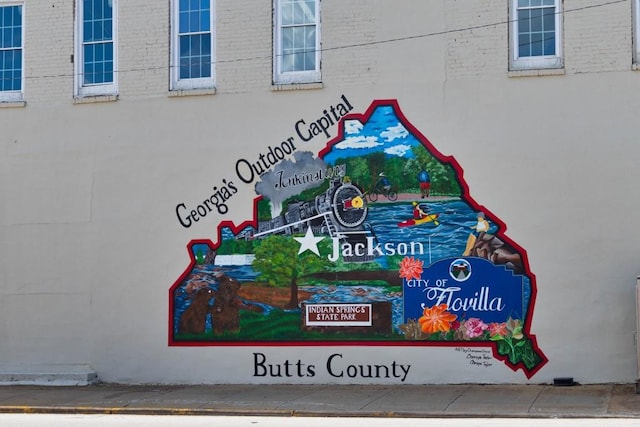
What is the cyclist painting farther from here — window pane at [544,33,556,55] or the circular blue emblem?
window pane at [544,33,556,55]

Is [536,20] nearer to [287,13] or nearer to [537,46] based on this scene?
[537,46]

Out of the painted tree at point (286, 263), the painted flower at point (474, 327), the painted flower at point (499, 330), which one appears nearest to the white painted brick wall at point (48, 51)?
the painted tree at point (286, 263)

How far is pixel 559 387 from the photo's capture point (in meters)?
16.8

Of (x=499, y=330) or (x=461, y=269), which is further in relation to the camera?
(x=461, y=269)

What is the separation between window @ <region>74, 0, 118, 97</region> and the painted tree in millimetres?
4334

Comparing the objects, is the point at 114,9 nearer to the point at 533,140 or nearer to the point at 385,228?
the point at 385,228

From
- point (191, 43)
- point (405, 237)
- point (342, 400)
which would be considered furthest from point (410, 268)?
point (191, 43)

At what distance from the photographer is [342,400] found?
16.2 m

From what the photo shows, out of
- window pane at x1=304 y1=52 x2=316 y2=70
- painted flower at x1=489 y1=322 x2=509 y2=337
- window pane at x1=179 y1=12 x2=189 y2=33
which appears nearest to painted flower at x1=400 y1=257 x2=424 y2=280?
painted flower at x1=489 y1=322 x2=509 y2=337

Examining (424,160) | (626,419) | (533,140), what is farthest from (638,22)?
(626,419)

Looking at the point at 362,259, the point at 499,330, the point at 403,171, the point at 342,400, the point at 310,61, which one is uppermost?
the point at 310,61

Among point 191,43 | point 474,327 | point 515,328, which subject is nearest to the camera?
point 515,328

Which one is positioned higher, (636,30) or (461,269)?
(636,30)

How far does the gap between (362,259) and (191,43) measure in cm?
512
